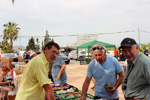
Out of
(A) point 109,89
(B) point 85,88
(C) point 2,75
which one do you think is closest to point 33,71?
(B) point 85,88

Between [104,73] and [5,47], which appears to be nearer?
[104,73]

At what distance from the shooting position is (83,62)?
55.6 feet

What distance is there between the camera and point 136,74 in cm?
172

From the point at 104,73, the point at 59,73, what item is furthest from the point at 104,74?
the point at 59,73

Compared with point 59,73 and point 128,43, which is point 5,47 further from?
point 128,43

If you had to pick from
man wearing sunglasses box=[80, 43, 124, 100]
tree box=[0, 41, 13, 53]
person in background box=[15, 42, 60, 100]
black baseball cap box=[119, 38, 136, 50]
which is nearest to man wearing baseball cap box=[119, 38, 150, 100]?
black baseball cap box=[119, 38, 136, 50]

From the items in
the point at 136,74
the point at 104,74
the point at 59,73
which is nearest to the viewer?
the point at 136,74

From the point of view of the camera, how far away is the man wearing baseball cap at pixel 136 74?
1.66 metres

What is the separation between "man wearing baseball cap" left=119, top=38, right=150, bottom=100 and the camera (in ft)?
5.43

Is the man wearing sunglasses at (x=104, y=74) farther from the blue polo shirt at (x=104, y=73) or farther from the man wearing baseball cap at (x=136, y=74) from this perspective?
the man wearing baseball cap at (x=136, y=74)

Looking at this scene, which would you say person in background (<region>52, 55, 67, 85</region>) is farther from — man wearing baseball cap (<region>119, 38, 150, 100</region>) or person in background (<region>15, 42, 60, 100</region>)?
man wearing baseball cap (<region>119, 38, 150, 100</region>)

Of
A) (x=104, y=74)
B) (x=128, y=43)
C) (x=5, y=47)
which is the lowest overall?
(x=5, y=47)

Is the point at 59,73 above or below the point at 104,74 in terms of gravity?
below

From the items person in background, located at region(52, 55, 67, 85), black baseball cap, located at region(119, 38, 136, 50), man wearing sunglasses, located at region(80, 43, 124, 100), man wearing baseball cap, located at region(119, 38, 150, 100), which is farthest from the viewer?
person in background, located at region(52, 55, 67, 85)
